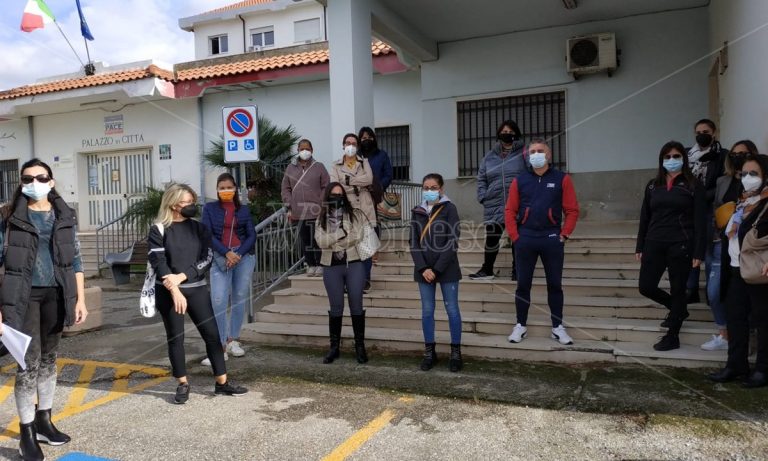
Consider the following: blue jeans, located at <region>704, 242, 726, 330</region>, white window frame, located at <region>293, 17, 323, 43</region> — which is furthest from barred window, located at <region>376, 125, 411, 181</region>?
white window frame, located at <region>293, 17, 323, 43</region>

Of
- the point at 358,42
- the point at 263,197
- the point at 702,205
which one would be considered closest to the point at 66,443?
the point at 702,205

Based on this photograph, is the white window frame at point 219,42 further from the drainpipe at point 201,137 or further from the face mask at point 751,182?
the face mask at point 751,182

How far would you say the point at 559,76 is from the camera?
30.6ft

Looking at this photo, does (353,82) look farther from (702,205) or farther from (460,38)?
(702,205)

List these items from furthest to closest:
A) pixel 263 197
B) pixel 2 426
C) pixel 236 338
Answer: pixel 263 197
pixel 236 338
pixel 2 426

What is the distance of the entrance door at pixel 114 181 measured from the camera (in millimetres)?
14016

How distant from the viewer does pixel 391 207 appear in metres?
8.70

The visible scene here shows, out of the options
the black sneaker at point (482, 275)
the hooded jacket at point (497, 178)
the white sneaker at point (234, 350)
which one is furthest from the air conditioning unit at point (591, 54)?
the white sneaker at point (234, 350)

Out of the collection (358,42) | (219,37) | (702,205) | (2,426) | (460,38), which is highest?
(219,37)

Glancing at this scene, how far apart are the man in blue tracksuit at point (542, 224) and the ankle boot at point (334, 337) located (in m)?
1.60

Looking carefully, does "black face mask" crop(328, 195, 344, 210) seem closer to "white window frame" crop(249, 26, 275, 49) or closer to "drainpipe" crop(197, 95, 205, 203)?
"drainpipe" crop(197, 95, 205, 203)

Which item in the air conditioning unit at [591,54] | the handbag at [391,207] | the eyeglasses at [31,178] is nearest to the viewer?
the eyeglasses at [31,178]

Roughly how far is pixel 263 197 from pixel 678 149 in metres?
7.35

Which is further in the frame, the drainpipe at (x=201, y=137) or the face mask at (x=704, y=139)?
the drainpipe at (x=201, y=137)
